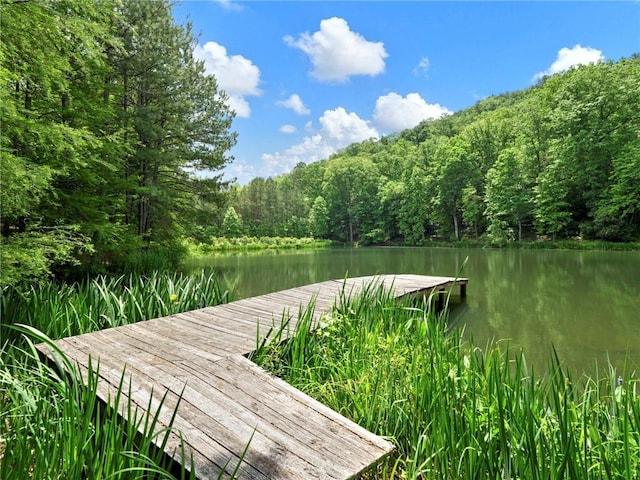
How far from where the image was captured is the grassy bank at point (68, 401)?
1318 mm

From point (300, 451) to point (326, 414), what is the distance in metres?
0.32

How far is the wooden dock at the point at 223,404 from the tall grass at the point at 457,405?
0.83 ft

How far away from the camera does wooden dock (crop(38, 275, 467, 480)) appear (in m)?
1.58

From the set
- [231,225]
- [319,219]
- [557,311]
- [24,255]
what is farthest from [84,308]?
[319,219]

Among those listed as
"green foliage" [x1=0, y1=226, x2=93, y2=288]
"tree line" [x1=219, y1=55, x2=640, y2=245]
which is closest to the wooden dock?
"green foliage" [x1=0, y1=226, x2=93, y2=288]

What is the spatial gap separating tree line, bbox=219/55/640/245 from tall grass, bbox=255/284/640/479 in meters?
10.6

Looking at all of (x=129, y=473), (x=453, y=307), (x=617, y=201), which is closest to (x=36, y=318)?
(x=129, y=473)

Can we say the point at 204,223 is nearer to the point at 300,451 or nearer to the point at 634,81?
the point at 300,451

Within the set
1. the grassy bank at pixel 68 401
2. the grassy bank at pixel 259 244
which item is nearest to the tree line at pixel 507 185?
the grassy bank at pixel 259 244

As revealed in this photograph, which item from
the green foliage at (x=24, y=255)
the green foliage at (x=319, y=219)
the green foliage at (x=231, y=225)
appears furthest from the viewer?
the green foliage at (x=319, y=219)

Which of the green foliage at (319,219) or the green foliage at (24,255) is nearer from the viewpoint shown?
the green foliage at (24,255)

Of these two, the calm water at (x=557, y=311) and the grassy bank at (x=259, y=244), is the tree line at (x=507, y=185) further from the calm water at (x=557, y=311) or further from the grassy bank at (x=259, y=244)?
the calm water at (x=557, y=311)

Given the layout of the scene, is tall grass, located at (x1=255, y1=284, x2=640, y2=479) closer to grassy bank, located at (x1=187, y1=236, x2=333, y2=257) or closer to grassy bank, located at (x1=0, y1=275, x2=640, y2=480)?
grassy bank, located at (x1=0, y1=275, x2=640, y2=480)

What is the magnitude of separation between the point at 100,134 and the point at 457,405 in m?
7.42
